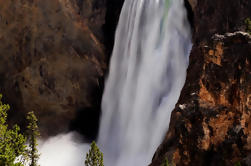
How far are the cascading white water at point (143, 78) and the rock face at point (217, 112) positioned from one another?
10.3 metres

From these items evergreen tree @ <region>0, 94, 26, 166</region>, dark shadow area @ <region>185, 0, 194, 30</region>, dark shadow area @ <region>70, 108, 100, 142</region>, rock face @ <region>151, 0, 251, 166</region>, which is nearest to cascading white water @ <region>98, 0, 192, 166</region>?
dark shadow area @ <region>185, 0, 194, 30</region>

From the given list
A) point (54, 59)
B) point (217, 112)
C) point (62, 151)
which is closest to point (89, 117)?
point (62, 151)

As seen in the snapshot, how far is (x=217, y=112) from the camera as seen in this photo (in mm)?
15727

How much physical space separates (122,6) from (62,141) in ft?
47.5

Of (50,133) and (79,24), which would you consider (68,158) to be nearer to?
(50,133)

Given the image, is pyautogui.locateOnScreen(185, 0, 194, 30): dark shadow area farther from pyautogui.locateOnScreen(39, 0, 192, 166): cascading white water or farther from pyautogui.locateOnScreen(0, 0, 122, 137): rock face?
pyautogui.locateOnScreen(0, 0, 122, 137): rock face

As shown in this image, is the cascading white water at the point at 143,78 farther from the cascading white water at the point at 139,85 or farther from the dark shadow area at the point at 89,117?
the dark shadow area at the point at 89,117

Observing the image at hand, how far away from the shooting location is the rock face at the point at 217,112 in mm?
15102

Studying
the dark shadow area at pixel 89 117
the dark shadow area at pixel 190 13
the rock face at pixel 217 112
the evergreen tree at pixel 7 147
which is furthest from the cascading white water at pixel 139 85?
the evergreen tree at pixel 7 147

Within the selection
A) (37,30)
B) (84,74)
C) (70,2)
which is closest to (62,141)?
(84,74)

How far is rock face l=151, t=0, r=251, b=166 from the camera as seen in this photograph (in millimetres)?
15102

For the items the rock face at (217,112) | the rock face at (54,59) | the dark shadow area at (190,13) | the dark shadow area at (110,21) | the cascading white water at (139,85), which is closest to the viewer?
the rock face at (217,112)

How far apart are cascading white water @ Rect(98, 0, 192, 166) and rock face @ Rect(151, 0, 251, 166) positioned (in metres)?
10.3

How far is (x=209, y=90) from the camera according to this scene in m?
16.5
